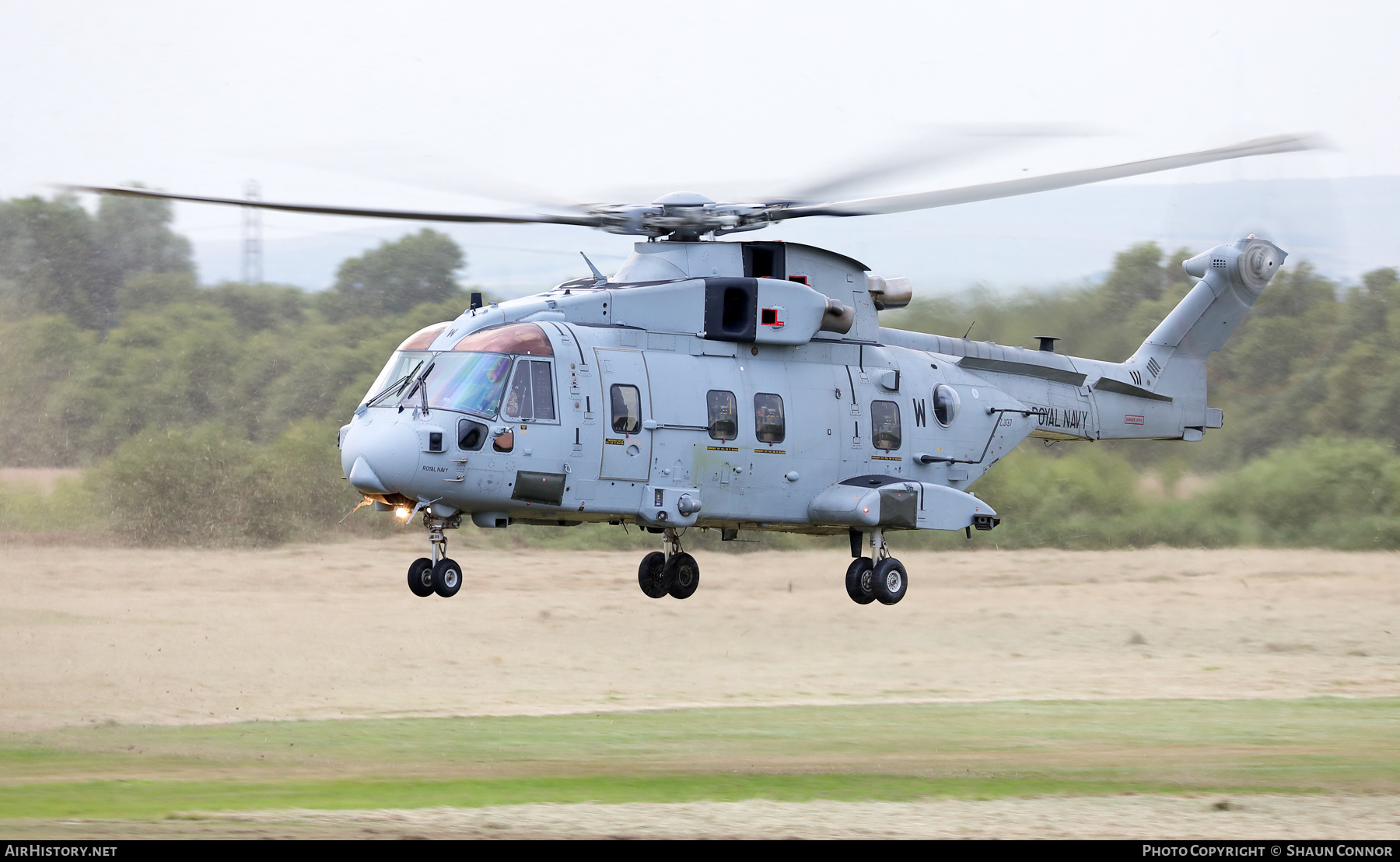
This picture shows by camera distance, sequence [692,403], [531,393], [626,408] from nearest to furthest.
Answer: [531,393] < [626,408] < [692,403]

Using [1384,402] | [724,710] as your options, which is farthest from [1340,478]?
[724,710]

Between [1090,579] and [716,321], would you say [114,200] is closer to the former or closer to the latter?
[1090,579]

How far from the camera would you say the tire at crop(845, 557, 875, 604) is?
59.7 ft

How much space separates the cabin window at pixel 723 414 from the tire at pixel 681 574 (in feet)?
7.04

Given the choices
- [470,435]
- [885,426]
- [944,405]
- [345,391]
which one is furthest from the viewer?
[345,391]

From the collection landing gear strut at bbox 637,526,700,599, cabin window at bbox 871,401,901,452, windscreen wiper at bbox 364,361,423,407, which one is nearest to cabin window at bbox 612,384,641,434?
windscreen wiper at bbox 364,361,423,407

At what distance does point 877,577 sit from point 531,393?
4782mm

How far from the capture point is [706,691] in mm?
32562

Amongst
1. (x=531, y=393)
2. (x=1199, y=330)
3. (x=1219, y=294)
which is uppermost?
(x=1219, y=294)

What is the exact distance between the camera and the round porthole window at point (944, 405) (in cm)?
1902

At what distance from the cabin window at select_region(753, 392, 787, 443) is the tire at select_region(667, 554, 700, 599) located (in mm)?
2032
